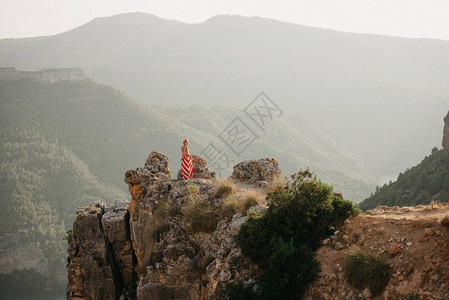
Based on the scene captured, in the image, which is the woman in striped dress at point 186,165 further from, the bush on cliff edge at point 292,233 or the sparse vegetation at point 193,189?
the bush on cliff edge at point 292,233

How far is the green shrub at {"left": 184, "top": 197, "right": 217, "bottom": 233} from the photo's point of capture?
11.4m

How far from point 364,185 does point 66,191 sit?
89.4 metres

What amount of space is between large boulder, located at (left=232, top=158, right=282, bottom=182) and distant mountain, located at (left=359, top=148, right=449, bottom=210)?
54.1ft

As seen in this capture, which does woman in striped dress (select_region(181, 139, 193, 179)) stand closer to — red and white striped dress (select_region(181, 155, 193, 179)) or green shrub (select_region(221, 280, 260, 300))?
red and white striped dress (select_region(181, 155, 193, 179))

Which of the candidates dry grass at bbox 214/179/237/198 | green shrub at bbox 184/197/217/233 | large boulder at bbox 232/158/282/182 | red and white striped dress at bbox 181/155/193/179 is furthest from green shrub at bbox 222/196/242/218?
red and white striped dress at bbox 181/155/193/179

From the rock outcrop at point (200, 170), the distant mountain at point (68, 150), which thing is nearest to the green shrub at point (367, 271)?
the rock outcrop at point (200, 170)

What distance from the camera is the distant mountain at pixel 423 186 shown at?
29531mm

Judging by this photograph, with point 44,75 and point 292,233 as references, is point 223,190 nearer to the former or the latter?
point 292,233

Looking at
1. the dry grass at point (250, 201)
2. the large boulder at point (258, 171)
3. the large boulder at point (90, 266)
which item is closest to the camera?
the dry grass at point (250, 201)

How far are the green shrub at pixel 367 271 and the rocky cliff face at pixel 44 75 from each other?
149033 mm

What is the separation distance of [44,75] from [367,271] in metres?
152

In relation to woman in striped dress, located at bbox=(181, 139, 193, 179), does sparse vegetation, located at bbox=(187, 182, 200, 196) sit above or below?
below

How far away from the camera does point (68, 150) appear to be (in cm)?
11169

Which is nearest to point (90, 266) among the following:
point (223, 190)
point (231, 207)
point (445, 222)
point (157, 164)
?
point (157, 164)
